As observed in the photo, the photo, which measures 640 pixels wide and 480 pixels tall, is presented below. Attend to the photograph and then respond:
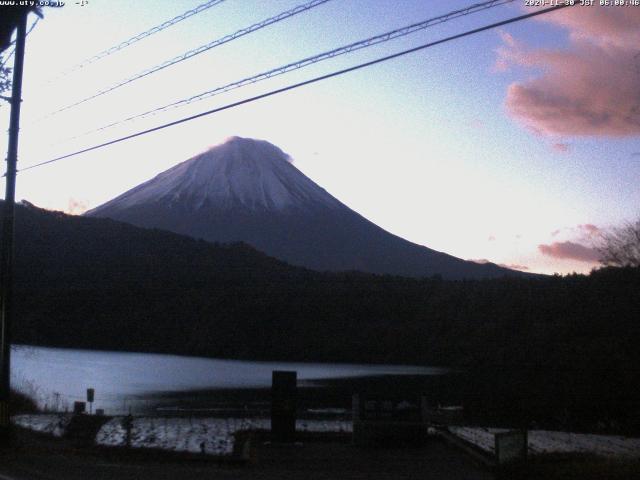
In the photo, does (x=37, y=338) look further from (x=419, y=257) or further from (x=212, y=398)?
(x=419, y=257)

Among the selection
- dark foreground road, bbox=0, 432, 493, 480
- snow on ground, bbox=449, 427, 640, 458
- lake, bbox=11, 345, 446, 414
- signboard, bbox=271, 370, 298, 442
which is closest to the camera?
dark foreground road, bbox=0, 432, 493, 480

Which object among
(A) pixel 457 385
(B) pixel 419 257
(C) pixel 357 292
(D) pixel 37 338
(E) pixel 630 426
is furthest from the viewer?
(B) pixel 419 257

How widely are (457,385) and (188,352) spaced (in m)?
45.0

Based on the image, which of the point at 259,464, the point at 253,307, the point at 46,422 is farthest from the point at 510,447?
the point at 253,307

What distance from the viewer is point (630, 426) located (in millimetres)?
32406

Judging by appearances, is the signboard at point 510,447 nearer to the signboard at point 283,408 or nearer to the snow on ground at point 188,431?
the signboard at point 283,408

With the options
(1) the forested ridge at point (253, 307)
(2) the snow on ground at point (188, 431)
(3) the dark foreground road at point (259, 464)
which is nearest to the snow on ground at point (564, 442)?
(3) the dark foreground road at point (259, 464)

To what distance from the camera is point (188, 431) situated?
22.5 metres

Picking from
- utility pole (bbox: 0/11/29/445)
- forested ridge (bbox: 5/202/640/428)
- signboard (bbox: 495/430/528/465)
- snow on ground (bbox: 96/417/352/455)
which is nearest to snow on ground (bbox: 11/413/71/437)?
snow on ground (bbox: 96/417/352/455)

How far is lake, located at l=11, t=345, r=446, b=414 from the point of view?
43625 mm

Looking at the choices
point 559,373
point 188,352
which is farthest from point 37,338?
point 559,373

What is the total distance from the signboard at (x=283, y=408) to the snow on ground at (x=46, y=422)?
5679 millimetres

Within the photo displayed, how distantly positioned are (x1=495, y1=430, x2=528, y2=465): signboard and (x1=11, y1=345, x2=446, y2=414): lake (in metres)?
23.8

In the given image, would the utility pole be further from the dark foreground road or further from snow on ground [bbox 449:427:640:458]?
snow on ground [bbox 449:427:640:458]
